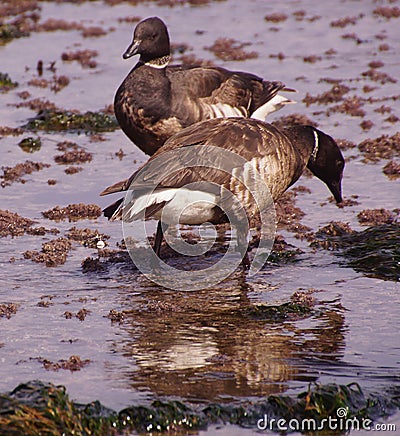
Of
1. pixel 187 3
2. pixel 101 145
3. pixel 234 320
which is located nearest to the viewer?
pixel 234 320

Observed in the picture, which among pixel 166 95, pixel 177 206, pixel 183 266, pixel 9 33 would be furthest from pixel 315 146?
pixel 9 33

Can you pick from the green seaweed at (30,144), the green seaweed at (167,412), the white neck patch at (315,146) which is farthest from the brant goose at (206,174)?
the green seaweed at (30,144)

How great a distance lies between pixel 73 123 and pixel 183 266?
4.34 meters

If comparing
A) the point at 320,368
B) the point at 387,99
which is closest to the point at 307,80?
the point at 387,99

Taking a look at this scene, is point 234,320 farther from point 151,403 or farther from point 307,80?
point 307,80

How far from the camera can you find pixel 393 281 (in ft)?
23.1

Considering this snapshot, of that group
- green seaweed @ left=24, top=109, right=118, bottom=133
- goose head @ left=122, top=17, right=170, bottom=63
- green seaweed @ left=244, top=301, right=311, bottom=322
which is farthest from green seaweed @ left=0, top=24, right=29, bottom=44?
green seaweed @ left=244, top=301, right=311, bottom=322

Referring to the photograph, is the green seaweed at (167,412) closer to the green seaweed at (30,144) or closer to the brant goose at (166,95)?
the brant goose at (166,95)

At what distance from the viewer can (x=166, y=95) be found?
8.97m

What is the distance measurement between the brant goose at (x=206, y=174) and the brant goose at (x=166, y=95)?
4.06ft

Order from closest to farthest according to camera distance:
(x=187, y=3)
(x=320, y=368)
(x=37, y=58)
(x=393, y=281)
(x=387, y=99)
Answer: (x=320, y=368) < (x=393, y=281) < (x=387, y=99) < (x=37, y=58) < (x=187, y=3)

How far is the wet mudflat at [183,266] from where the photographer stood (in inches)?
214

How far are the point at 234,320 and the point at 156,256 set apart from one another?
1.40 meters

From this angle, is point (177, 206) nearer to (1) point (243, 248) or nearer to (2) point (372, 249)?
(1) point (243, 248)
